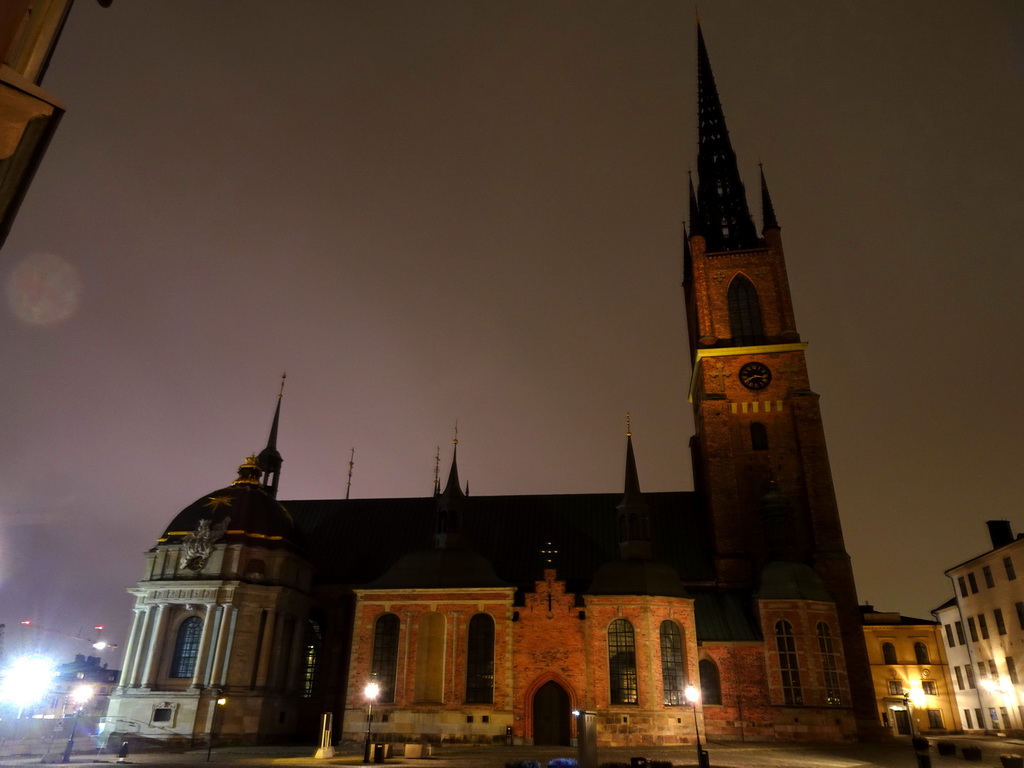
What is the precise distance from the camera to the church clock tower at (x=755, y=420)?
144 ft

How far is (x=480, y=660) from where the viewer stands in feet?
131

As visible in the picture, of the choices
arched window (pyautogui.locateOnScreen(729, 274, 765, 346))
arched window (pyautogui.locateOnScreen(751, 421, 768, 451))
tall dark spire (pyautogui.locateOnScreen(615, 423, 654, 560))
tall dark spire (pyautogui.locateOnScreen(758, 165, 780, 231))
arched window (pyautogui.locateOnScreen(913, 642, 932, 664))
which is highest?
tall dark spire (pyautogui.locateOnScreen(758, 165, 780, 231))

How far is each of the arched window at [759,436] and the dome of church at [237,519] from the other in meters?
31.6

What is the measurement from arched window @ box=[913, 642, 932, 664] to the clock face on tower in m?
35.4

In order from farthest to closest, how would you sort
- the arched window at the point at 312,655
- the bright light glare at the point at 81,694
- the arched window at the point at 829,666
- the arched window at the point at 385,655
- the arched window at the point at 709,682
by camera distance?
the bright light glare at the point at 81,694 → the arched window at the point at 312,655 → the arched window at the point at 385,655 → the arched window at the point at 709,682 → the arched window at the point at 829,666

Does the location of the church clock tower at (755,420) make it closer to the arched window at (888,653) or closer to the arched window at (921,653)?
the arched window at (888,653)

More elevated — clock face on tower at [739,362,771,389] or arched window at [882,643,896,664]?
clock face on tower at [739,362,771,389]

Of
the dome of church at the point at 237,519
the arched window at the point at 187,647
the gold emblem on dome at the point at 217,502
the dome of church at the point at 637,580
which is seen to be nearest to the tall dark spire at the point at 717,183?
the dome of church at the point at 637,580

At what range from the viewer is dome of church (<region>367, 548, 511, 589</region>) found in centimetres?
4162

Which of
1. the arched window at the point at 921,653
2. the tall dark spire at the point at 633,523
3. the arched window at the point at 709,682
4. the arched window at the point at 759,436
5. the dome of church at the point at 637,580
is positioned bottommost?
the arched window at the point at 709,682

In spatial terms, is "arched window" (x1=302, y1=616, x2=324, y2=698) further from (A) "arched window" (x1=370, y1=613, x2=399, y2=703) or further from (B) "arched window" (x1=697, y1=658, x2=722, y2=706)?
(B) "arched window" (x1=697, y1=658, x2=722, y2=706)

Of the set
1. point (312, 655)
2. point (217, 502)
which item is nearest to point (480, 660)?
point (312, 655)

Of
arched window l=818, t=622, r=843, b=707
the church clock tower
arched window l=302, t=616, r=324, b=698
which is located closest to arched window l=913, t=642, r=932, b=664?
the church clock tower

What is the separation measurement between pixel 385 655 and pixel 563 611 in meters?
10.5
